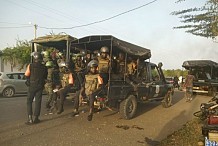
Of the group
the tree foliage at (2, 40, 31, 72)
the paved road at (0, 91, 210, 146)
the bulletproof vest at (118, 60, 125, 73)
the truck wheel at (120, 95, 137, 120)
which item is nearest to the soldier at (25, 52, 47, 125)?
the paved road at (0, 91, 210, 146)

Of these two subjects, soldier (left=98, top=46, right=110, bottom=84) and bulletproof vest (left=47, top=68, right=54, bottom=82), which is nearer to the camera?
soldier (left=98, top=46, right=110, bottom=84)

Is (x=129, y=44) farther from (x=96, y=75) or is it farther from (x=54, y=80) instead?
(x=54, y=80)

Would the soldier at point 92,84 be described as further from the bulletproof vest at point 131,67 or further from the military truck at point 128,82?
the bulletproof vest at point 131,67

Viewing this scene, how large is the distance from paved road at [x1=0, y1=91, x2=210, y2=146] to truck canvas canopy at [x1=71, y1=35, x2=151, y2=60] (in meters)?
2.30

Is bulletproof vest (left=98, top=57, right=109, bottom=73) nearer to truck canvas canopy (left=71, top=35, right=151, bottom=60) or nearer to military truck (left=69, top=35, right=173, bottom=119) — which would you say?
military truck (left=69, top=35, right=173, bottom=119)

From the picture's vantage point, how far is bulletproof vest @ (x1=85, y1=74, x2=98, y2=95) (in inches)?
302

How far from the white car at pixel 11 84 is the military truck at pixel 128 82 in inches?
230

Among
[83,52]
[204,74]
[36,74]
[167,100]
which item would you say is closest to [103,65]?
[83,52]

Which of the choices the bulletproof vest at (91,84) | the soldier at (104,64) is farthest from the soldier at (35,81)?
the soldier at (104,64)

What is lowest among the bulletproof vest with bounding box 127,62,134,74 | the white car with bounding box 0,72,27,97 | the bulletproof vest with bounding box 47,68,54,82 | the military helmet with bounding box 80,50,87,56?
the white car with bounding box 0,72,27,97

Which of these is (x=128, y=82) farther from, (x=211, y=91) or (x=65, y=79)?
(x=211, y=91)

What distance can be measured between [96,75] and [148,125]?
2.21 m

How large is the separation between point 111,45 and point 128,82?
148 centimetres

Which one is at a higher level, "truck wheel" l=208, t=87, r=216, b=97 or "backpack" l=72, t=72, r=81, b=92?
"backpack" l=72, t=72, r=81, b=92
